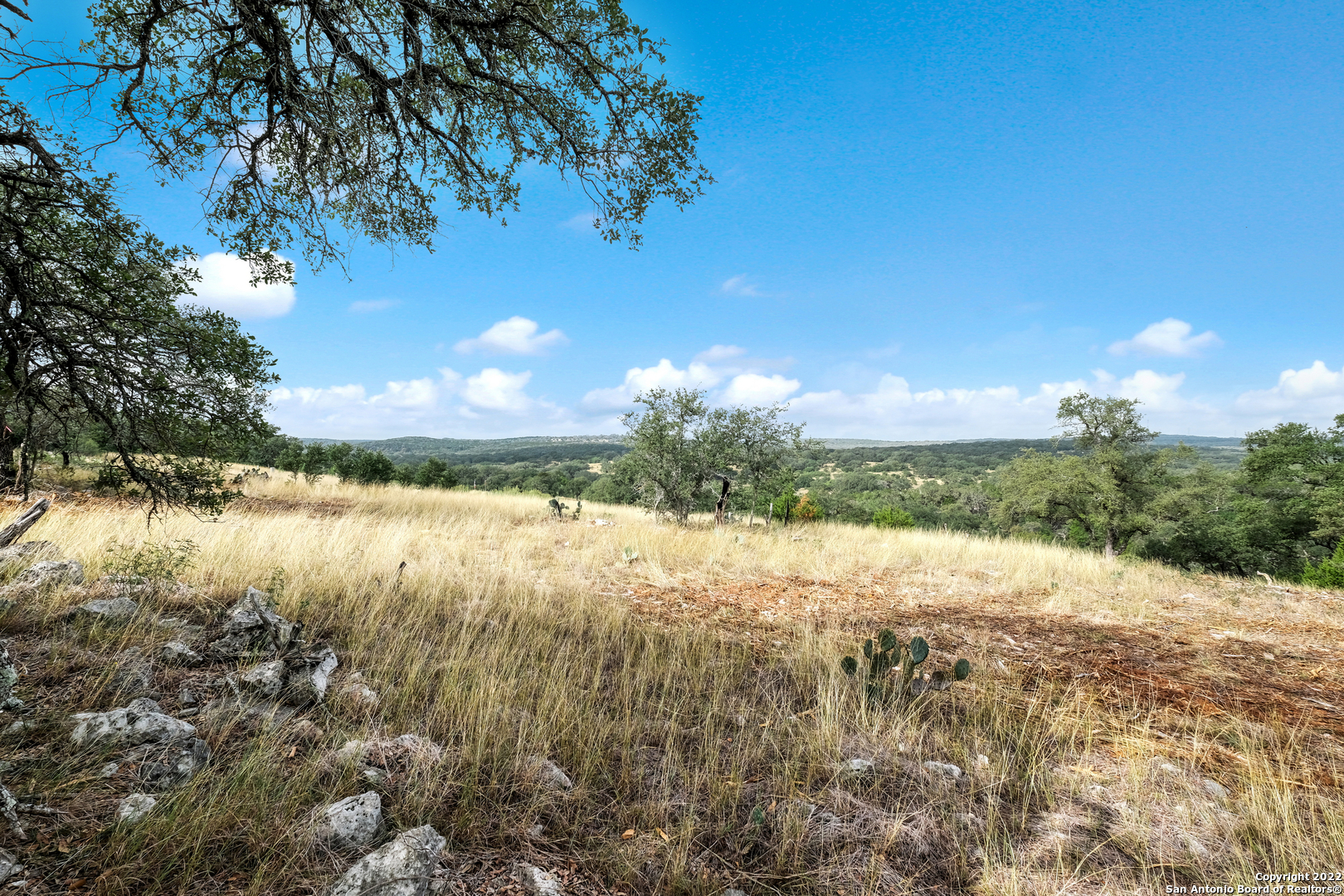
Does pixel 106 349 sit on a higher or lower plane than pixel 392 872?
higher

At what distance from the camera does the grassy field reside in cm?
218

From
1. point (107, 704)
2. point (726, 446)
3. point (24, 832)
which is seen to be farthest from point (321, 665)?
point (726, 446)

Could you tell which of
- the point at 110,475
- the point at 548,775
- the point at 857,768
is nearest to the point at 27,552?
the point at 110,475

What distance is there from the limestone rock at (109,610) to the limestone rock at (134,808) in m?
2.33

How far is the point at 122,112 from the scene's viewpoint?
141 inches

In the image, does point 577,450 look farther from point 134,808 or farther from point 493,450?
point 134,808

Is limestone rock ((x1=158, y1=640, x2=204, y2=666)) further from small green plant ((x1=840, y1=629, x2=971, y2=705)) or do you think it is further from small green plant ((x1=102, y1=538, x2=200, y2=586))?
small green plant ((x1=840, y1=629, x2=971, y2=705))

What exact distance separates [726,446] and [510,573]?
386 inches

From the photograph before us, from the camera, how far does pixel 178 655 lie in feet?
10.8

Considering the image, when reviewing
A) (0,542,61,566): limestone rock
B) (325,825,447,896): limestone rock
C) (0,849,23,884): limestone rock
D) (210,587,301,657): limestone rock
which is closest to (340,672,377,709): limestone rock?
(210,587,301,657): limestone rock

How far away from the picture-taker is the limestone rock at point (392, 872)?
6.21 feet

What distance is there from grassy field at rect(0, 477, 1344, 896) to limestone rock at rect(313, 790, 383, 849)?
0.09 meters

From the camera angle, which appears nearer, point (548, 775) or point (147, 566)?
point (548, 775)

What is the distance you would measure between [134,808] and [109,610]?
252cm
